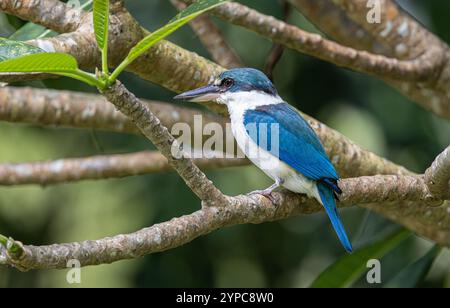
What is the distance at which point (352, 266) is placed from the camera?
10.5 feet

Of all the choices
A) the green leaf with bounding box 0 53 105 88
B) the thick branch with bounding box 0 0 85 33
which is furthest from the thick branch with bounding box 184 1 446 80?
the green leaf with bounding box 0 53 105 88

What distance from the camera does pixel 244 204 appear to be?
2086 mm

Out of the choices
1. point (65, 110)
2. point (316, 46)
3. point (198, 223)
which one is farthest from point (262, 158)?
point (198, 223)

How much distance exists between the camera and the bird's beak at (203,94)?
269cm

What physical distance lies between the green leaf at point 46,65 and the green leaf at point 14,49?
0.28 meters

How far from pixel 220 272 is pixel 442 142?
50.4 inches

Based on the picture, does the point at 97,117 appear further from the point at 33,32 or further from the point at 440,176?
the point at 440,176

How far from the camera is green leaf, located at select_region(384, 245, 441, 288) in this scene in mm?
3264

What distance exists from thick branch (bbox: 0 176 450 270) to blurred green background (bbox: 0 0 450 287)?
133cm

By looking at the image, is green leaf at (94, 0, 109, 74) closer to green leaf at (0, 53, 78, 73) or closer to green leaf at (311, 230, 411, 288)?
green leaf at (0, 53, 78, 73)

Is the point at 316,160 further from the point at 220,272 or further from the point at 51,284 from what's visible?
the point at 51,284

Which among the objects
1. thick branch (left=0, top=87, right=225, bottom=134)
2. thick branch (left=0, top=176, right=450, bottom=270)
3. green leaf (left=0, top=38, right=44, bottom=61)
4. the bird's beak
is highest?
thick branch (left=0, top=87, right=225, bottom=134)

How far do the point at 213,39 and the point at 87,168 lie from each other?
2.53 ft

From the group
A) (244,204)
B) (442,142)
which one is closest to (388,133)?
(442,142)
